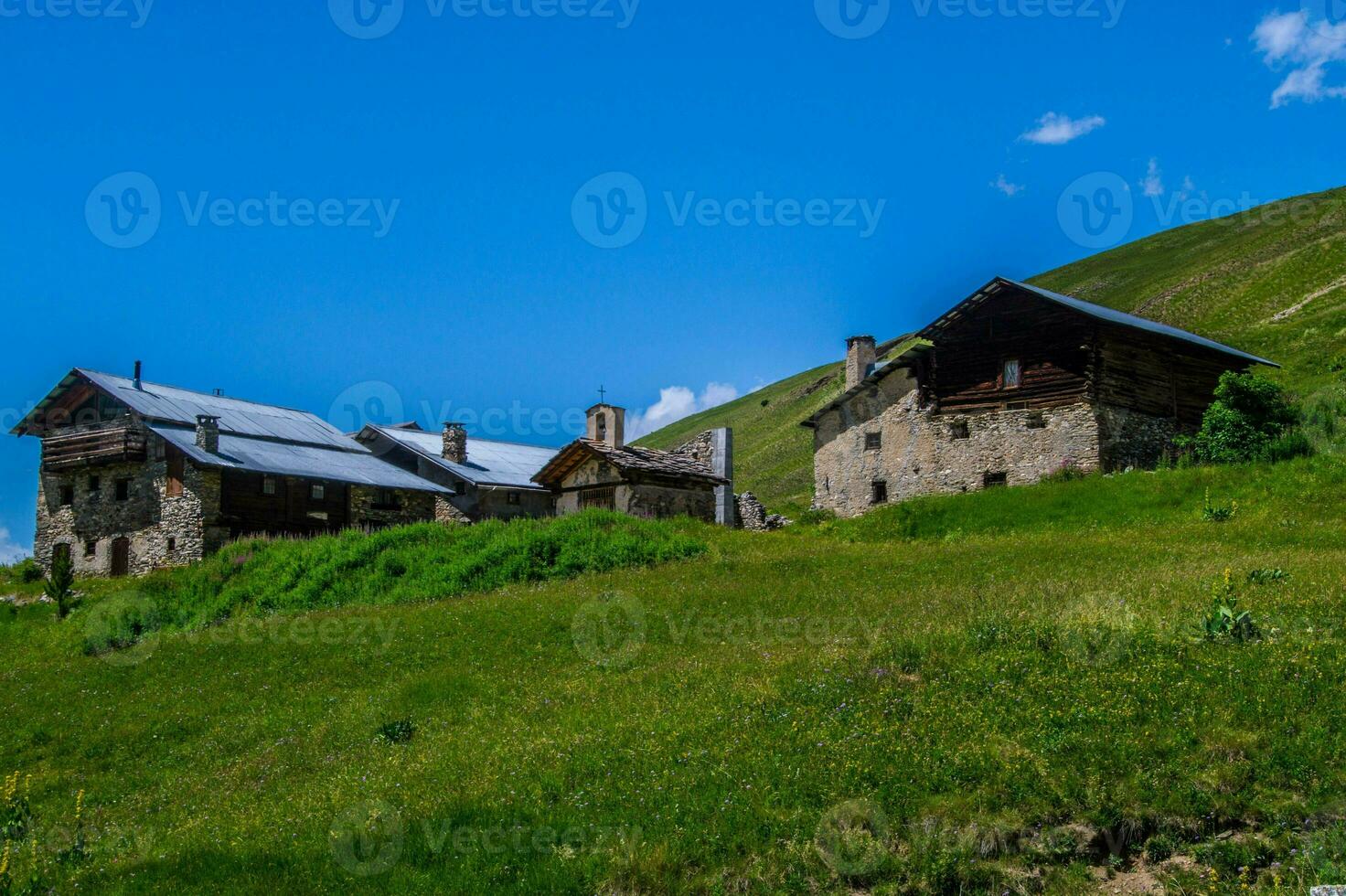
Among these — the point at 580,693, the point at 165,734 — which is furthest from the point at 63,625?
the point at 580,693

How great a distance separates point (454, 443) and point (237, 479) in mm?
13279

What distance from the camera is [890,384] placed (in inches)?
1972

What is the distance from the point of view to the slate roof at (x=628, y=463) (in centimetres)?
4167

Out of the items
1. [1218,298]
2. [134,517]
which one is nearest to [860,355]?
[134,517]

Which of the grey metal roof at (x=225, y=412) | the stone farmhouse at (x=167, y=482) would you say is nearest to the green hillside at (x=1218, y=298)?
the stone farmhouse at (x=167, y=482)

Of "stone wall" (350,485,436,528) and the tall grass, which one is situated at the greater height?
"stone wall" (350,485,436,528)

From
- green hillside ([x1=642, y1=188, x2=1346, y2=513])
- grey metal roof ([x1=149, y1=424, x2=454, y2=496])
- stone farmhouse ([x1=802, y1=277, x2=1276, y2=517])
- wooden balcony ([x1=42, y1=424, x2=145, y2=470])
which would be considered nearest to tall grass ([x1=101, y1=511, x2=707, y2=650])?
grey metal roof ([x1=149, y1=424, x2=454, y2=496])

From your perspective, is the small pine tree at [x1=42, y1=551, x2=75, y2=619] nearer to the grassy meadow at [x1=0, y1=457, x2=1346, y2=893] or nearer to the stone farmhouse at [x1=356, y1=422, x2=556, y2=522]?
the grassy meadow at [x1=0, y1=457, x2=1346, y2=893]

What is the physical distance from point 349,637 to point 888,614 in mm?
13011

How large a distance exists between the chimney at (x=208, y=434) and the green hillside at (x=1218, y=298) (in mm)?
27640

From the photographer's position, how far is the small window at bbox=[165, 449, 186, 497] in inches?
1864

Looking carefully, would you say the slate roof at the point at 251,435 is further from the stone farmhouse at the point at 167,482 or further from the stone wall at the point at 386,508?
the stone wall at the point at 386,508

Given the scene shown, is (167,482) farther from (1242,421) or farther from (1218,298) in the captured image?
(1218,298)

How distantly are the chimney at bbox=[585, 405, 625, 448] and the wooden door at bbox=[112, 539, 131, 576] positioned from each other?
2189cm
